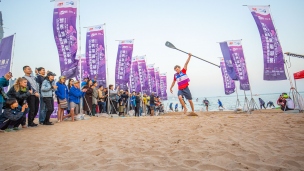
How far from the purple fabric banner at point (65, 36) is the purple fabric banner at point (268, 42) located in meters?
9.45

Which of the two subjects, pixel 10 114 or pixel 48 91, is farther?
pixel 48 91

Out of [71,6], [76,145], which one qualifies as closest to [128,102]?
[71,6]

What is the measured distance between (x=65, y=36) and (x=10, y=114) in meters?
4.41

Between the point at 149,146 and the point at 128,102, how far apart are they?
10.6 metres

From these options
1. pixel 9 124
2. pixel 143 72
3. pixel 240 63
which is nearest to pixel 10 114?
pixel 9 124

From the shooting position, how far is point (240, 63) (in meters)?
13.1

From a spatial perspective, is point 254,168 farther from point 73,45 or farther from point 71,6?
point 71,6

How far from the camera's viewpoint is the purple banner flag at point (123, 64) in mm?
12039

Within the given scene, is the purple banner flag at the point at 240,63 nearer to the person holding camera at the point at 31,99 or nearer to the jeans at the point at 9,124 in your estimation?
the person holding camera at the point at 31,99

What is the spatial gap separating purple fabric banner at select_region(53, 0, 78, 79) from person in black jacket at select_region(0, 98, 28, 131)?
2951 mm

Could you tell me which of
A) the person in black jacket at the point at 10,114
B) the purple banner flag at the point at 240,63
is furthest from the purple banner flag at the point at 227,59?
the person in black jacket at the point at 10,114

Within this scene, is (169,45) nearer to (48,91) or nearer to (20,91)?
(48,91)

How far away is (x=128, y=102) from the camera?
13531 millimetres

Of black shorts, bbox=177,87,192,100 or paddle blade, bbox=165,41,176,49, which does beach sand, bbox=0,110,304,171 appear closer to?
black shorts, bbox=177,87,192,100
